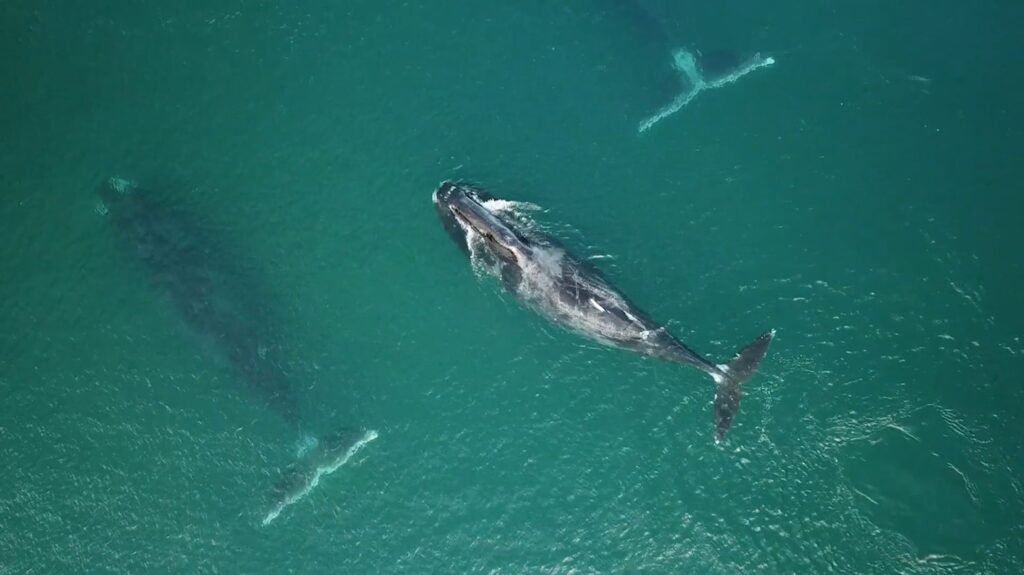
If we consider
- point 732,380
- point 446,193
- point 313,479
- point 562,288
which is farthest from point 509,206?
point 313,479

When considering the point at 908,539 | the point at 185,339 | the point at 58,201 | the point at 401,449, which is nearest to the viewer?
the point at 908,539

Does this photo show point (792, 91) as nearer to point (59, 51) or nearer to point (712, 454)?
point (712, 454)

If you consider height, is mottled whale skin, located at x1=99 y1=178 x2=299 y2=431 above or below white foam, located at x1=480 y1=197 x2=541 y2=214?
above

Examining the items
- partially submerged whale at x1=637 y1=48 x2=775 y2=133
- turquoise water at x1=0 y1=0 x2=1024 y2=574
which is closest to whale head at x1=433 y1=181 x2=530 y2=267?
turquoise water at x1=0 y1=0 x2=1024 y2=574

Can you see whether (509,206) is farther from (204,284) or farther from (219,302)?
(204,284)

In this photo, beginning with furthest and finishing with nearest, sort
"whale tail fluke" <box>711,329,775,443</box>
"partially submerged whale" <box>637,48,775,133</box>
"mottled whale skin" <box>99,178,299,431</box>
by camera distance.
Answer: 1. "partially submerged whale" <box>637,48,775,133</box>
2. "mottled whale skin" <box>99,178,299,431</box>
3. "whale tail fluke" <box>711,329,775,443</box>

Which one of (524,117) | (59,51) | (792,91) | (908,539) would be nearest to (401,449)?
(524,117)

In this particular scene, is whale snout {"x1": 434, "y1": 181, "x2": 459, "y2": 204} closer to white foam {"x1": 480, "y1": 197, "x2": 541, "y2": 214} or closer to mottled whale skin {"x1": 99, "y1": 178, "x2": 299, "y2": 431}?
white foam {"x1": 480, "y1": 197, "x2": 541, "y2": 214}
